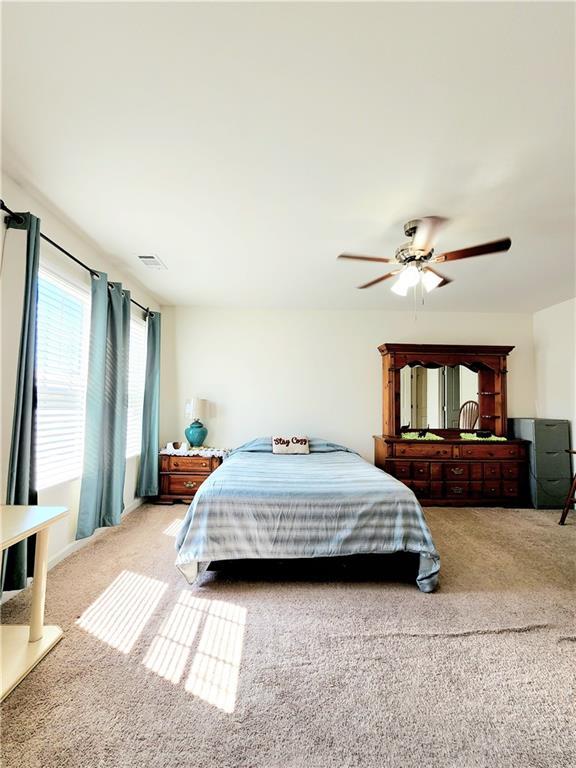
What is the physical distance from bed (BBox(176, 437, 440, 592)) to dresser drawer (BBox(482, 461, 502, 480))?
247 centimetres

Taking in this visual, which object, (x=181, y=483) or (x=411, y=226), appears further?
(x=181, y=483)

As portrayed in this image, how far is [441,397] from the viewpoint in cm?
476

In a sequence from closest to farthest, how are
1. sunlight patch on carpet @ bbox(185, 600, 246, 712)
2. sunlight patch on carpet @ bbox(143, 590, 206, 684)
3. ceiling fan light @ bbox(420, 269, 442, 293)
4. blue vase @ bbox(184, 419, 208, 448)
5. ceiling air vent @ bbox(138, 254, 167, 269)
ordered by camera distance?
sunlight patch on carpet @ bbox(185, 600, 246, 712) → sunlight patch on carpet @ bbox(143, 590, 206, 684) → ceiling fan light @ bbox(420, 269, 442, 293) → ceiling air vent @ bbox(138, 254, 167, 269) → blue vase @ bbox(184, 419, 208, 448)

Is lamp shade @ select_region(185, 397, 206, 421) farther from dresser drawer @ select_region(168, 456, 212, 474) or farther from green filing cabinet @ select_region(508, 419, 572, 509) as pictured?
green filing cabinet @ select_region(508, 419, 572, 509)

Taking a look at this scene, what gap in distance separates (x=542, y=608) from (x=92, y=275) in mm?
4052

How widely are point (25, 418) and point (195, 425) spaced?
2.49m

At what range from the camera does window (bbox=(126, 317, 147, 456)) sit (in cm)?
402

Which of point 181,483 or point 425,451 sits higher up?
point 425,451

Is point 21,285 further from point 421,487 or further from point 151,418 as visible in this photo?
point 421,487

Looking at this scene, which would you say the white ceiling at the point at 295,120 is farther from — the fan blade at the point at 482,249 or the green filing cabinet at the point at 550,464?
the green filing cabinet at the point at 550,464

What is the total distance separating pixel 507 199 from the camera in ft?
7.18

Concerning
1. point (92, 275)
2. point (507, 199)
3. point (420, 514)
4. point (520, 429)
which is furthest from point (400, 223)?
point (520, 429)

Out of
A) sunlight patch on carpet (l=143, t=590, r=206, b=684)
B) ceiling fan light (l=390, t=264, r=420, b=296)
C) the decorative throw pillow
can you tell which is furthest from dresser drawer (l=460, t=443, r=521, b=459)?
sunlight patch on carpet (l=143, t=590, r=206, b=684)

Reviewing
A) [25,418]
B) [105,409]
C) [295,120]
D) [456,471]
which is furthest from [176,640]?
[456,471]
